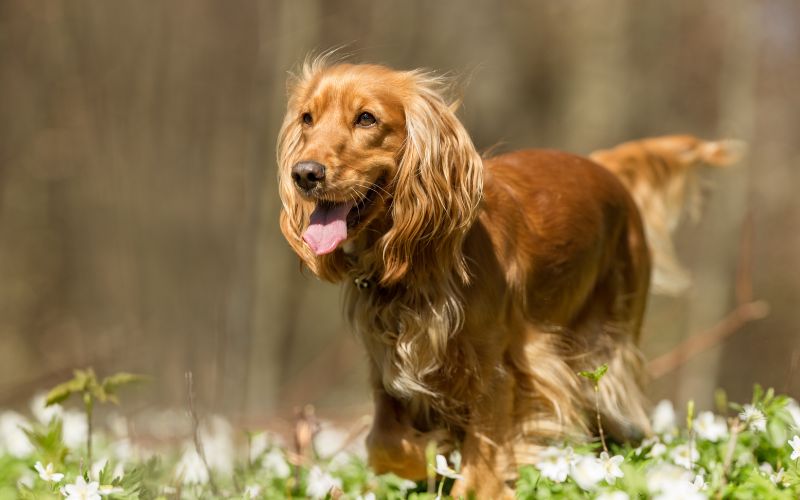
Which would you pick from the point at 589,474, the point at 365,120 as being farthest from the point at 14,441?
the point at 589,474

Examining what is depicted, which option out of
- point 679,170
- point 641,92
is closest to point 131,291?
point 641,92

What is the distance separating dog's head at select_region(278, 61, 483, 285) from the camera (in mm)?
3162

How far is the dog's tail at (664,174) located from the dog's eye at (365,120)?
193cm

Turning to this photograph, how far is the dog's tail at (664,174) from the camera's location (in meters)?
4.92

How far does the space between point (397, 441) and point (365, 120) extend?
1162 millimetres

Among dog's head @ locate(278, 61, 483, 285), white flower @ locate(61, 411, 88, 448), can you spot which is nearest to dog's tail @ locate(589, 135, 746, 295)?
dog's head @ locate(278, 61, 483, 285)

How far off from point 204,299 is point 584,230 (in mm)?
8898

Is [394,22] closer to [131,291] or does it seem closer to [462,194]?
[131,291]

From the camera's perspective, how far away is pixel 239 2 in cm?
1163

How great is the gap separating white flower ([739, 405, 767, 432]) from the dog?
0.83 m

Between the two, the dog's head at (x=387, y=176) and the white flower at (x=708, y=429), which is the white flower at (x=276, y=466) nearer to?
the dog's head at (x=387, y=176)

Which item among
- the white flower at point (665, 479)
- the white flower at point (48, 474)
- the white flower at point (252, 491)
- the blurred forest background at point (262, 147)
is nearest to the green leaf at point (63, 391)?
the white flower at point (48, 474)

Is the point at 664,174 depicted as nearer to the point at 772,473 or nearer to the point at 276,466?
the point at 772,473

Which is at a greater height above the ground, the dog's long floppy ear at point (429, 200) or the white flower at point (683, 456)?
the dog's long floppy ear at point (429, 200)
